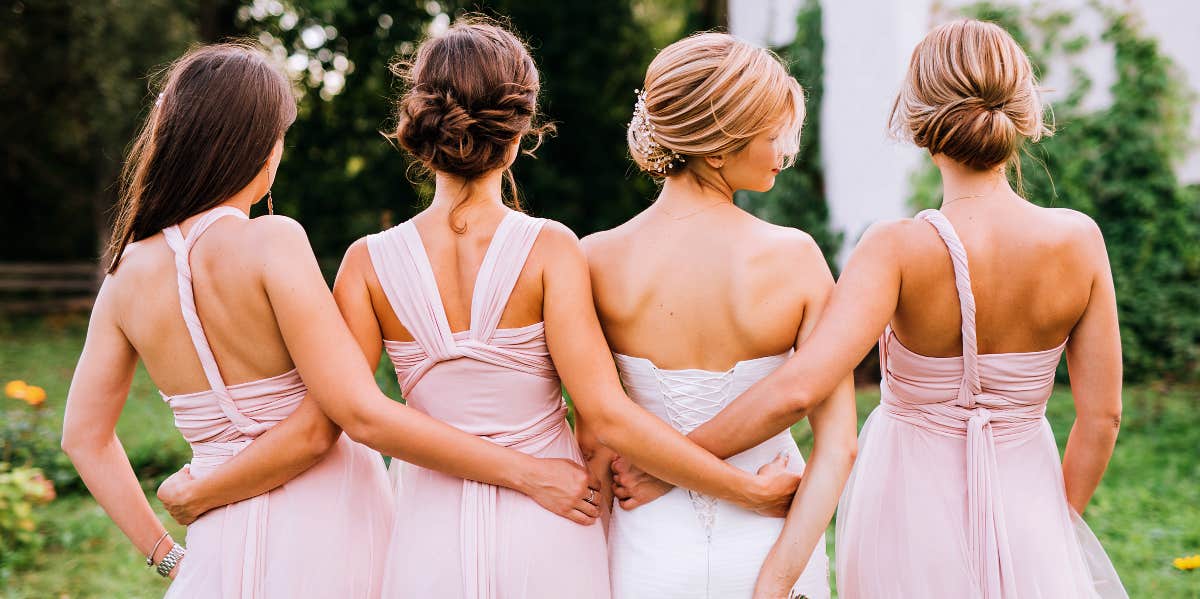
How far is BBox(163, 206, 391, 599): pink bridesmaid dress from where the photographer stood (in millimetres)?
2256

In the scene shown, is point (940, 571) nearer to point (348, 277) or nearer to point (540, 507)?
point (540, 507)

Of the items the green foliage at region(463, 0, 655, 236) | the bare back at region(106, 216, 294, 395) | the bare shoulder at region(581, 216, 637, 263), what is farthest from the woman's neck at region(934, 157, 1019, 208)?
the green foliage at region(463, 0, 655, 236)

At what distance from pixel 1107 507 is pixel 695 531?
14.2 feet

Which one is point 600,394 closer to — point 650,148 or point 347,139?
point 650,148

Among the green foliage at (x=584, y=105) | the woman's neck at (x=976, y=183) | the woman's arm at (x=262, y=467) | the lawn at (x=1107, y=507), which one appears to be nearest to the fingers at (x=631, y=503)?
the woman's arm at (x=262, y=467)

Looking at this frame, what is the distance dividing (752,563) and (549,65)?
12065 millimetres

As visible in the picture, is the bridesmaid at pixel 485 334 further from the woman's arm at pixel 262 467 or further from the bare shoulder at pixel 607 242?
the woman's arm at pixel 262 467

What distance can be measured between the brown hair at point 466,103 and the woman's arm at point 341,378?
0.37 metres

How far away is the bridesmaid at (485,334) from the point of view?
2.24 metres

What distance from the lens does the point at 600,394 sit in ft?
7.42

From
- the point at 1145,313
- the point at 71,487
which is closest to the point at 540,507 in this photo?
the point at 71,487

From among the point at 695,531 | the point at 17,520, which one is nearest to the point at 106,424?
the point at 695,531

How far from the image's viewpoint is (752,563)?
2324 mm

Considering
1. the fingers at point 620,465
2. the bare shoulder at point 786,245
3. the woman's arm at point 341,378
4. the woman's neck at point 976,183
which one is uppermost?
the woman's neck at point 976,183
